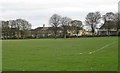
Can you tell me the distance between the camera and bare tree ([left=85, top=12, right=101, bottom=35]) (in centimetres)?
14950

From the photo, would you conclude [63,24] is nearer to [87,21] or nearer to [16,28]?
[87,21]

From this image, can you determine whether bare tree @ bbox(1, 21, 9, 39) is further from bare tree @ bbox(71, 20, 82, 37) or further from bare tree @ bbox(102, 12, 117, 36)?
bare tree @ bbox(102, 12, 117, 36)

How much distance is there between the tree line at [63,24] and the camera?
14562 centimetres

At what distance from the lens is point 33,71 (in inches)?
581

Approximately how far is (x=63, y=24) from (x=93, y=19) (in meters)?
16.7

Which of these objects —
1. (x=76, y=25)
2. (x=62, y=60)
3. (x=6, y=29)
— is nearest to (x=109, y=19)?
(x=76, y=25)

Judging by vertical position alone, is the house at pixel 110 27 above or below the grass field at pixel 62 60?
above

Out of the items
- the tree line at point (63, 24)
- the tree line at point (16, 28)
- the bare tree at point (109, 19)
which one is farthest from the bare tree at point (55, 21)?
the bare tree at point (109, 19)

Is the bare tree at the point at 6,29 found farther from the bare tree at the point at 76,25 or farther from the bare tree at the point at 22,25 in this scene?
the bare tree at the point at 76,25

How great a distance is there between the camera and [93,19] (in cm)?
15038

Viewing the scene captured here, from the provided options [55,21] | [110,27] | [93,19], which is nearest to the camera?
[110,27]

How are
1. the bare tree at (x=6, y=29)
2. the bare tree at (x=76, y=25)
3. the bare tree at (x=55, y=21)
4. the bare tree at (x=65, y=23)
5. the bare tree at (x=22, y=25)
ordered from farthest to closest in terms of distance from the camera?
1. the bare tree at (x=76, y=25)
2. the bare tree at (x=55, y=21)
3. the bare tree at (x=65, y=23)
4. the bare tree at (x=22, y=25)
5. the bare tree at (x=6, y=29)

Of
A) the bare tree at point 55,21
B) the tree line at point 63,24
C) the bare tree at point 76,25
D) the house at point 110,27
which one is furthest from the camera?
the bare tree at point 76,25

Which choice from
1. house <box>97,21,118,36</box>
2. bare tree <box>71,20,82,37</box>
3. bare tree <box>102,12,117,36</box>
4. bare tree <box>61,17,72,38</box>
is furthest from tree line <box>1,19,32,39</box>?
bare tree <box>102,12,117,36</box>
